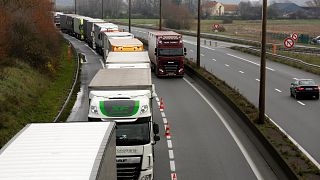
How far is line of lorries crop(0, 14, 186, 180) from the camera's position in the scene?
880 centimetres

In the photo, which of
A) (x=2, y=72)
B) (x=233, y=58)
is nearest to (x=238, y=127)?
(x=2, y=72)

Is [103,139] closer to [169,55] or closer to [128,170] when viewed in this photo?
[128,170]

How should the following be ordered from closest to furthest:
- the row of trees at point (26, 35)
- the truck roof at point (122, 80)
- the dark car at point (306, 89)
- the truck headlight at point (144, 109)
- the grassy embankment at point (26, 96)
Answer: the truck headlight at point (144, 109)
the truck roof at point (122, 80)
the grassy embankment at point (26, 96)
the dark car at point (306, 89)
the row of trees at point (26, 35)

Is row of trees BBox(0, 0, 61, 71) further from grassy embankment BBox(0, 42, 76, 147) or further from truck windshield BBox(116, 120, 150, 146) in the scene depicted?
truck windshield BBox(116, 120, 150, 146)

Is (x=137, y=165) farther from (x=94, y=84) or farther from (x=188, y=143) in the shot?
(x=188, y=143)

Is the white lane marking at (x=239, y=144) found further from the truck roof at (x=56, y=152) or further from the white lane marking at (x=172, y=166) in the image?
the truck roof at (x=56, y=152)

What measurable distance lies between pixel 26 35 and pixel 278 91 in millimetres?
19173

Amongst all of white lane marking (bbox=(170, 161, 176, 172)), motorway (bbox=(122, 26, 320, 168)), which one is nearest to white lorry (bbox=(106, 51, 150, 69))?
white lane marking (bbox=(170, 161, 176, 172))

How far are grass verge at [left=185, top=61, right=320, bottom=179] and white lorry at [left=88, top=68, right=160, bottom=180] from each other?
4465 mm

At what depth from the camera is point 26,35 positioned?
40.8 m

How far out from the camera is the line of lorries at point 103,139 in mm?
8805

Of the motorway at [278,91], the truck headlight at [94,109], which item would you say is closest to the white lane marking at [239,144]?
the motorway at [278,91]

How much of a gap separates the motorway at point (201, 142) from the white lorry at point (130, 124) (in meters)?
2.82

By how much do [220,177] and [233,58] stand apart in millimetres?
43928
